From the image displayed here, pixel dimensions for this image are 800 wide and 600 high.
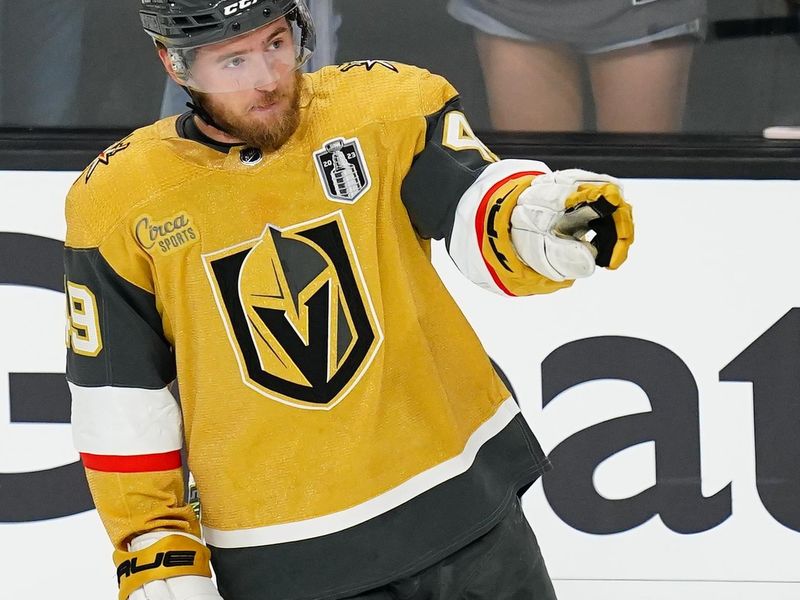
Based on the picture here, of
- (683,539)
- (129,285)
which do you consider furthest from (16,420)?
(683,539)

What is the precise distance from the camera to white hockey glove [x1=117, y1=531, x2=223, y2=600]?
142cm

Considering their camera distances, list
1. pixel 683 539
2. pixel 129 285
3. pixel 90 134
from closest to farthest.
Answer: pixel 129 285 → pixel 683 539 → pixel 90 134

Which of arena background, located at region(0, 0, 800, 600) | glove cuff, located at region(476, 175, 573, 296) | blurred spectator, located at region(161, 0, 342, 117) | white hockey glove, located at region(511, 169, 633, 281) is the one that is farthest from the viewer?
blurred spectator, located at region(161, 0, 342, 117)

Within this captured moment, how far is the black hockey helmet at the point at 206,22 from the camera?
1391 mm

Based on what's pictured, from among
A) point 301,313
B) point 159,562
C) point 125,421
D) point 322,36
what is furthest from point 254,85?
point 322,36

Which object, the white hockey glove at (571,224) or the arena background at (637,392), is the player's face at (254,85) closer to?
the white hockey glove at (571,224)

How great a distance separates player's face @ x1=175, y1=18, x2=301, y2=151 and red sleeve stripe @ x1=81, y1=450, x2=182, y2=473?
383 millimetres

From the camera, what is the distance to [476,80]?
2.40 meters

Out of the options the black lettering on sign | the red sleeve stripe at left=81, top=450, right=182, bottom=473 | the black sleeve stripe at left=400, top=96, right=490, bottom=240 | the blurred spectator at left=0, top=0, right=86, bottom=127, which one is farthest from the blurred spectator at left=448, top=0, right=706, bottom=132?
the red sleeve stripe at left=81, top=450, right=182, bottom=473

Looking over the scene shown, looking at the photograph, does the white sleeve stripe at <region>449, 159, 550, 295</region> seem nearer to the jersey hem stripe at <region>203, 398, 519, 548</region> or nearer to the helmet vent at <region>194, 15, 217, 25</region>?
the jersey hem stripe at <region>203, 398, 519, 548</region>

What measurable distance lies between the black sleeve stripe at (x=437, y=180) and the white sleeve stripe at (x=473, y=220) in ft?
0.06

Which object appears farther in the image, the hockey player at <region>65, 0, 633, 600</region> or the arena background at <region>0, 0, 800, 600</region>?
the arena background at <region>0, 0, 800, 600</region>

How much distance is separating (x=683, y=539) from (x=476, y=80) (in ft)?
3.07

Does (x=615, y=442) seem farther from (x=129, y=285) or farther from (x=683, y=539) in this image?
(x=129, y=285)
